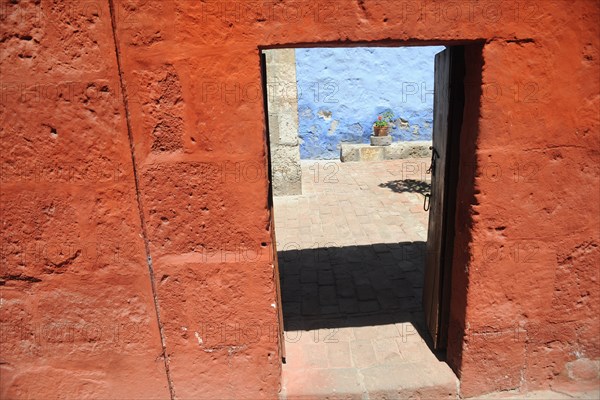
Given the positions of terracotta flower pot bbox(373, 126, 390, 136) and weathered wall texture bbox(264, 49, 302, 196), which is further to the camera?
terracotta flower pot bbox(373, 126, 390, 136)

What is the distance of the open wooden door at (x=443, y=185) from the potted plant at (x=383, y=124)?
24.4 feet

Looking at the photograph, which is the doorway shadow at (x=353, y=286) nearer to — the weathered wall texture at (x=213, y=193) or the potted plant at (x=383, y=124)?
the weathered wall texture at (x=213, y=193)

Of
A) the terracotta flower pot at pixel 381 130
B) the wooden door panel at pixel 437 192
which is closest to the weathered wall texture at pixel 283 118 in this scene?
the terracotta flower pot at pixel 381 130

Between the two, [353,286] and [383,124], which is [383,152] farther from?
[353,286]

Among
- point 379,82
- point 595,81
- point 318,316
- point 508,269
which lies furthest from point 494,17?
point 379,82

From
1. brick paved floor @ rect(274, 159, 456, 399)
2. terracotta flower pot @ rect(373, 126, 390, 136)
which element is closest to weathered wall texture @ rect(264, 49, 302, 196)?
brick paved floor @ rect(274, 159, 456, 399)

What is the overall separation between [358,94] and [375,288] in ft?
24.2

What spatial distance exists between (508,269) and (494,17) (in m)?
1.48

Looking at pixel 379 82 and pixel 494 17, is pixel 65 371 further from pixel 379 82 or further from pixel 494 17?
pixel 379 82

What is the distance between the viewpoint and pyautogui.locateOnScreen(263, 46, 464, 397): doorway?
8.84 feet

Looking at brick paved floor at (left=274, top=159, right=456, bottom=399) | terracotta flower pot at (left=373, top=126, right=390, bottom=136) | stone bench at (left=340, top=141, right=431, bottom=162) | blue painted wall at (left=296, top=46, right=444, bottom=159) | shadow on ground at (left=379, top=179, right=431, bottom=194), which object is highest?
blue painted wall at (left=296, top=46, right=444, bottom=159)

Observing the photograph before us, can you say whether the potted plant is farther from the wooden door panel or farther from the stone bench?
the wooden door panel

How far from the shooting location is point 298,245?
5.16 metres

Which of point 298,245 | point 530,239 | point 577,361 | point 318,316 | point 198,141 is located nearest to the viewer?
point 198,141
